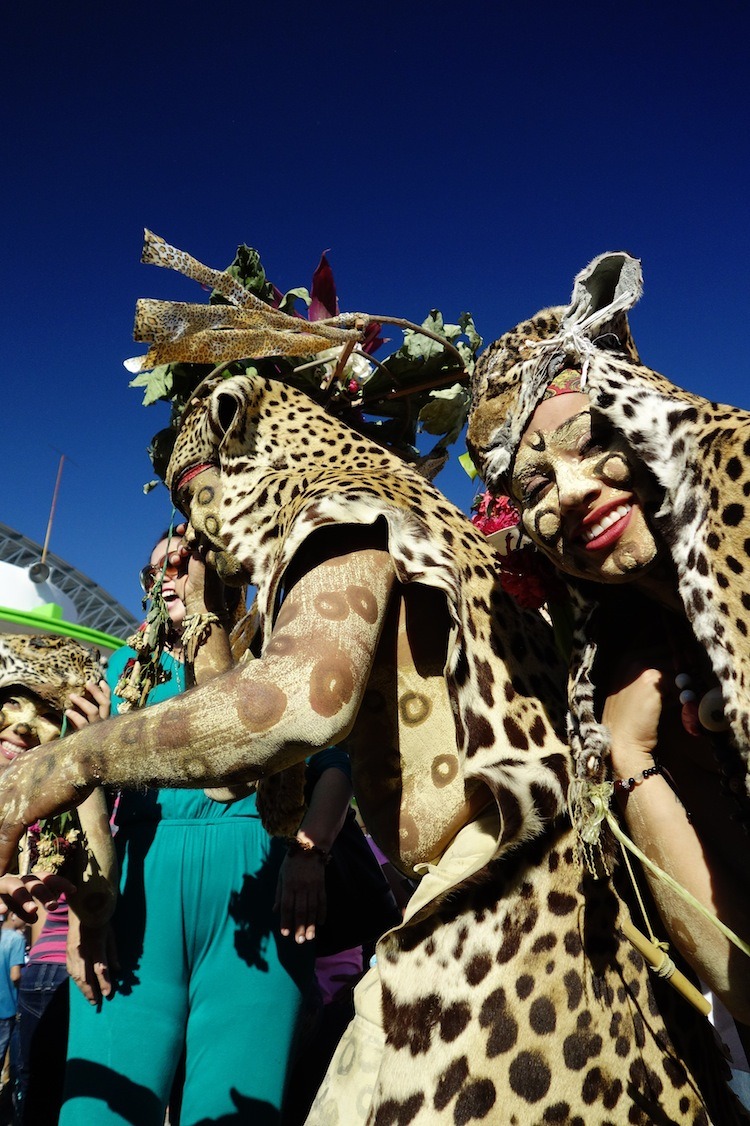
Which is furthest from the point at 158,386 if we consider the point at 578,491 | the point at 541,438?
the point at 578,491

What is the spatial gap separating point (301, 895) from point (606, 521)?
1.74 m

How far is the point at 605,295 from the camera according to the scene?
67.1 inches

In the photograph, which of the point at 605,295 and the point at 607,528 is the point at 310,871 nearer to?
the point at 607,528

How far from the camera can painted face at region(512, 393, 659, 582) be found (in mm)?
1413

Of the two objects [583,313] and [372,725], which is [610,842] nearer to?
[372,725]

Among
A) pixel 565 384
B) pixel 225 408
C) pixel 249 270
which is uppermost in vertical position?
pixel 249 270

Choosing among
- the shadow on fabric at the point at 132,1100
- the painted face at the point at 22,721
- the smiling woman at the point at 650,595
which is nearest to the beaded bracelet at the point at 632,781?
the smiling woman at the point at 650,595

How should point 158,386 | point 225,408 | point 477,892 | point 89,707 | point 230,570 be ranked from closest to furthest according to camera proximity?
point 477,892
point 230,570
point 225,408
point 89,707
point 158,386

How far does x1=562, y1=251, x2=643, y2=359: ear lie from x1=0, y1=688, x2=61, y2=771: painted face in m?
2.29

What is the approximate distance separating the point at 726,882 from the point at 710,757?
0.71 feet

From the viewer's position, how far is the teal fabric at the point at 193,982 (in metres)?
2.40

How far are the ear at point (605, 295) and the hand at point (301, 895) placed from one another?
186 cm

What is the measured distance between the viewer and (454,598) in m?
1.63

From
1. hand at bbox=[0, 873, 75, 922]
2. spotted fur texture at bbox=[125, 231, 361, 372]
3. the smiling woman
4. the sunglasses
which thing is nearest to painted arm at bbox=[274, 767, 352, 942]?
hand at bbox=[0, 873, 75, 922]
